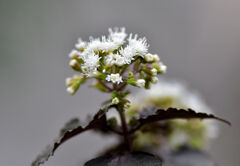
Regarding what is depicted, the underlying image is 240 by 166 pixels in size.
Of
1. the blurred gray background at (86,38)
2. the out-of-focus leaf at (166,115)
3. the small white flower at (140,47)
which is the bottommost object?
the out-of-focus leaf at (166,115)

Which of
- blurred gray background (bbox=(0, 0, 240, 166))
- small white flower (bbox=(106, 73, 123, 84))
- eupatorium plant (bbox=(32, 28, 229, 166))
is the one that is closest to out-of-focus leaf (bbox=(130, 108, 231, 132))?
eupatorium plant (bbox=(32, 28, 229, 166))

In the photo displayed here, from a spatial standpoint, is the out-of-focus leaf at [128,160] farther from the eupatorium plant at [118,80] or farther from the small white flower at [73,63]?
the small white flower at [73,63]

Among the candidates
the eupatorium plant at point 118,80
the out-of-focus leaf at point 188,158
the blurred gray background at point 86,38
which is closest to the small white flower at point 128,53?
the eupatorium plant at point 118,80

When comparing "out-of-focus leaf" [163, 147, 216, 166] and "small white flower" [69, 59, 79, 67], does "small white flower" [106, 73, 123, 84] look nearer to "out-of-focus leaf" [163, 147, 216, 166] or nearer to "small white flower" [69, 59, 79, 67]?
"small white flower" [69, 59, 79, 67]

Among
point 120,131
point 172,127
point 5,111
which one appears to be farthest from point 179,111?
point 5,111

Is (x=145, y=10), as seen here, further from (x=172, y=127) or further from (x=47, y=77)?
(x=172, y=127)

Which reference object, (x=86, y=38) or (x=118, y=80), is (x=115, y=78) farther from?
(x=86, y=38)
